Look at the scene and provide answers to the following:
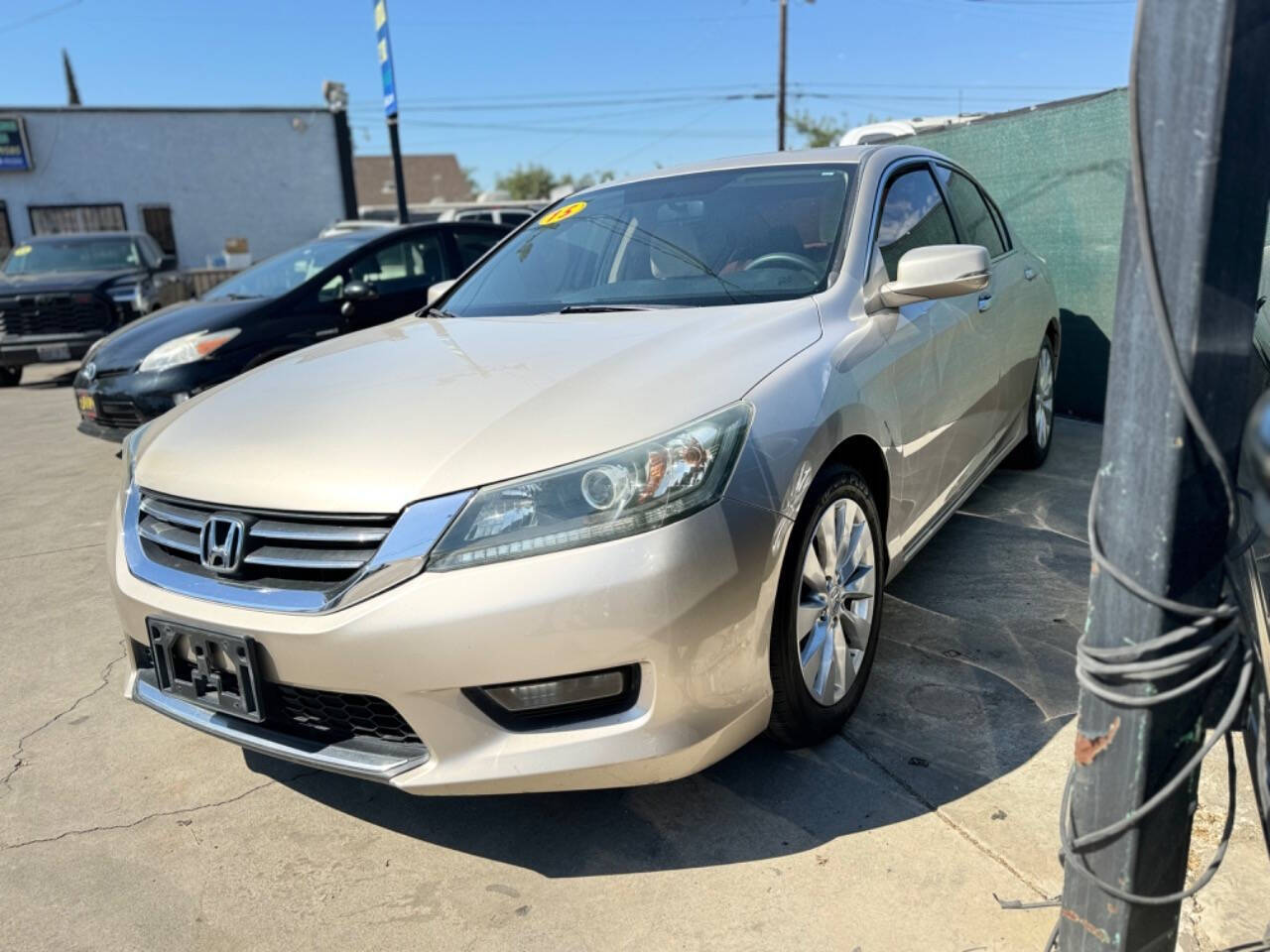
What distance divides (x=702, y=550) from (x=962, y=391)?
185 centimetres

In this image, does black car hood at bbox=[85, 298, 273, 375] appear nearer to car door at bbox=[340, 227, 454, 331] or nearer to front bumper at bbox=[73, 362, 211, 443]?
front bumper at bbox=[73, 362, 211, 443]

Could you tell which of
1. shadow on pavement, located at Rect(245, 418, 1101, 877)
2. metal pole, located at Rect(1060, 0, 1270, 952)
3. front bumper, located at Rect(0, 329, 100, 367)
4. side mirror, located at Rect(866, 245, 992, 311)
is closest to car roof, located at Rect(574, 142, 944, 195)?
side mirror, located at Rect(866, 245, 992, 311)

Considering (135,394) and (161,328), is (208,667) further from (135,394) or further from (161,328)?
(161,328)

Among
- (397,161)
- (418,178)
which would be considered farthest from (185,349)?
(418,178)

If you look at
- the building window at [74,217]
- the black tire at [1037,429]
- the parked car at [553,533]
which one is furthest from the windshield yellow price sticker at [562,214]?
the building window at [74,217]

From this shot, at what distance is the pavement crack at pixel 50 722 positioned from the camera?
2760mm

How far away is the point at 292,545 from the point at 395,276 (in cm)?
496

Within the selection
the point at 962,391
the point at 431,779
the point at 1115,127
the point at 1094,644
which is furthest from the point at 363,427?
the point at 1115,127

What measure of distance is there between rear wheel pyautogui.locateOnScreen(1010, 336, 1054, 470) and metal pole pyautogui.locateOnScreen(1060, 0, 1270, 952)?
3.46 m

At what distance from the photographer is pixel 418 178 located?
60.5 m

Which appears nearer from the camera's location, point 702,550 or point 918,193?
point 702,550

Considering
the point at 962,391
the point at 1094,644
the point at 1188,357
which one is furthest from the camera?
the point at 962,391

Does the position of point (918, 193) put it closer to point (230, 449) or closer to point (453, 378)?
point (453, 378)

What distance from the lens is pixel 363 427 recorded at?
2279mm
